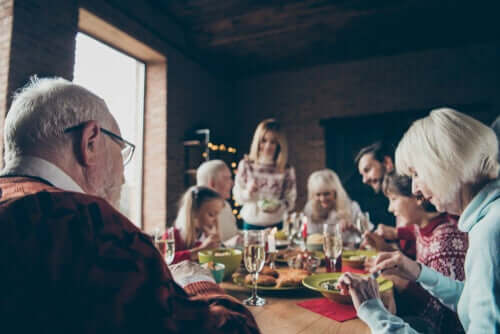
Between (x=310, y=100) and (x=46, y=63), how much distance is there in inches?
157

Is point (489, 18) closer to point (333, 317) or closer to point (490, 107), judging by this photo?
point (490, 107)

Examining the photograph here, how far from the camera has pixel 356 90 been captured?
17.7 feet

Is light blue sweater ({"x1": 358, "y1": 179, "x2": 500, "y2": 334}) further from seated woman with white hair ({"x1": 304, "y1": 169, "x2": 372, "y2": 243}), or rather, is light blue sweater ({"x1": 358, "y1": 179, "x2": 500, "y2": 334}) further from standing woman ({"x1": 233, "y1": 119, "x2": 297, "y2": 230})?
standing woman ({"x1": 233, "y1": 119, "x2": 297, "y2": 230})

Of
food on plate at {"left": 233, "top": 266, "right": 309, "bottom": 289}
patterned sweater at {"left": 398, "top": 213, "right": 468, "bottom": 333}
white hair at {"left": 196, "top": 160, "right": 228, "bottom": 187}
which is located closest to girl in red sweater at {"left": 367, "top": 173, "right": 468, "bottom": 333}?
patterned sweater at {"left": 398, "top": 213, "right": 468, "bottom": 333}

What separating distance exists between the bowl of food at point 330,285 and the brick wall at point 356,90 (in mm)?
4414

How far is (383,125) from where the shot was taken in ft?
16.9

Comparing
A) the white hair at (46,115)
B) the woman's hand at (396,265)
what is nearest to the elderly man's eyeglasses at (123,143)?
the white hair at (46,115)

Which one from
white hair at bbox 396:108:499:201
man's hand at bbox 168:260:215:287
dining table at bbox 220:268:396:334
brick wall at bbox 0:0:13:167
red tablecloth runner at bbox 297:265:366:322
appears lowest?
dining table at bbox 220:268:396:334

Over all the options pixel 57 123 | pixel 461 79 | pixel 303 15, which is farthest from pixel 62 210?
pixel 461 79

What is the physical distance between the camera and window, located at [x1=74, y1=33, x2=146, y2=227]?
355 cm

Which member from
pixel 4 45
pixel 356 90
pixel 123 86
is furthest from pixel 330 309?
pixel 356 90

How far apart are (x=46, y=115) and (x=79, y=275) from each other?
40 centimetres

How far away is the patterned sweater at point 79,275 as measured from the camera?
52 centimetres

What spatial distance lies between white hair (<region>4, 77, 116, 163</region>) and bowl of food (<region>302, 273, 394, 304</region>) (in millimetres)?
817
